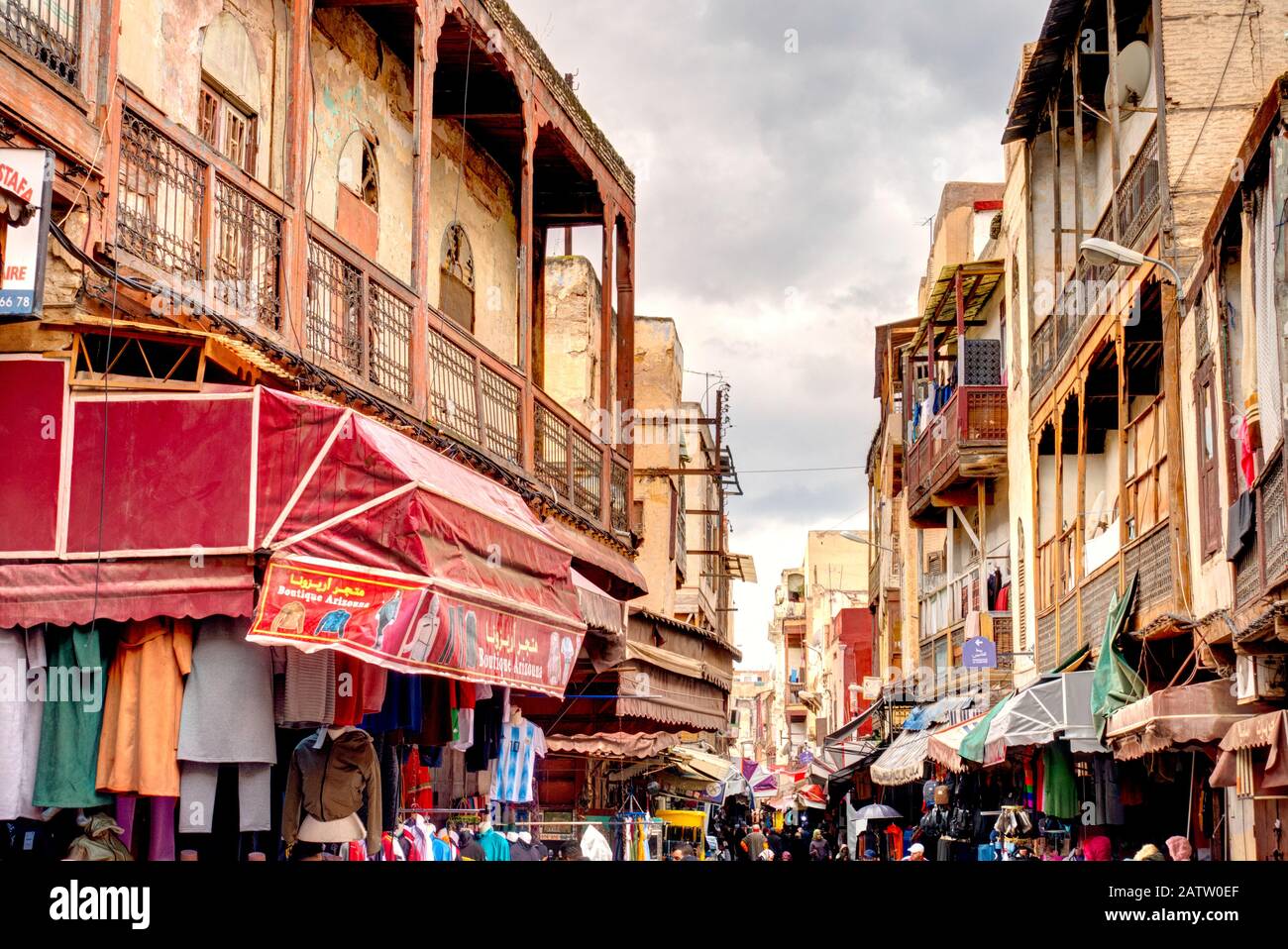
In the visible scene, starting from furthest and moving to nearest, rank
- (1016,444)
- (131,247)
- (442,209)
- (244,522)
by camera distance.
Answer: (1016,444)
(442,209)
(131,247)
(244,522)

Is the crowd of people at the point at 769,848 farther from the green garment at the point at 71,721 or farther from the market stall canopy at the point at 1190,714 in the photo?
the green garment at the point at 71,721

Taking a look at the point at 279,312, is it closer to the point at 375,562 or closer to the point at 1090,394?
the point at 375,562

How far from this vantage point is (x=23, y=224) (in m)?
6.88

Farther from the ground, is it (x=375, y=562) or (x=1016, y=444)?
(x=1016, y=444)

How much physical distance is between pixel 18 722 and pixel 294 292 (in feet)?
11.1

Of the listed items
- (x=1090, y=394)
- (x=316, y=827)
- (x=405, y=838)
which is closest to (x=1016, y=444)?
(x=1090, y=394)

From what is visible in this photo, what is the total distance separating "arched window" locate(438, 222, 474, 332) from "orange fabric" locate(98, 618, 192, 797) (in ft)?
27.8

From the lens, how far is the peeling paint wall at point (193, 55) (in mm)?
10312

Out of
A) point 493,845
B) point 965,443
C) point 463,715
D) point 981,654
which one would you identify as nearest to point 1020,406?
point 965,443

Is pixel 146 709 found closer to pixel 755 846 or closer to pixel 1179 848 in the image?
pixel 1179 848

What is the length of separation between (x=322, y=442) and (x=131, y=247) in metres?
1.51

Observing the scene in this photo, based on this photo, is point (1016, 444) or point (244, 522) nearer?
point (244, 522)
